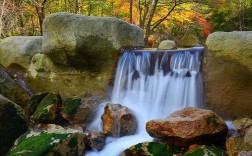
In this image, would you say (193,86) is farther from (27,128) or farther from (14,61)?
(14,61)

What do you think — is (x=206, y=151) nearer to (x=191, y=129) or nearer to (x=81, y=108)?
(x=191, y=129)

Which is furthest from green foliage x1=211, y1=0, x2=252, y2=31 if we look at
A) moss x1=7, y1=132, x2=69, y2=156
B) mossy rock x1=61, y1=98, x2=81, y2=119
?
moss x1=7, y1=132, x2=69, y2=156

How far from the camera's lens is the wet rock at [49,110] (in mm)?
7871

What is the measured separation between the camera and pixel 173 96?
785 centimetres

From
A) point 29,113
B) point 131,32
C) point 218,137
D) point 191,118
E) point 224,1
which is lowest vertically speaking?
point 29,113

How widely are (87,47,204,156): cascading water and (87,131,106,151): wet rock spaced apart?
0.52 feet

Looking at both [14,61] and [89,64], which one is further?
[14,61]

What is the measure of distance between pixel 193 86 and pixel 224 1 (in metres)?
11.7

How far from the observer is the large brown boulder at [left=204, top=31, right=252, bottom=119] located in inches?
270

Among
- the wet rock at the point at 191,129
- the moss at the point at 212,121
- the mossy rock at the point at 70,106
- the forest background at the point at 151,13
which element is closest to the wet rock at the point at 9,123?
the mossy rock at the point at 70,106

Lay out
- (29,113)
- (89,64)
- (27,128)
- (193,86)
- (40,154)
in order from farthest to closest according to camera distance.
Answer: (89,64), (29,113), (193,86), (27,128), (40,154)

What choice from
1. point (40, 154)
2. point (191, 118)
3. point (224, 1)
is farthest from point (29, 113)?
point (224, 1)

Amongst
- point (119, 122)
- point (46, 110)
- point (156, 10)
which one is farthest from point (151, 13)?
point (119, 122)

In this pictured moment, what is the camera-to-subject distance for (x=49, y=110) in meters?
8.01
